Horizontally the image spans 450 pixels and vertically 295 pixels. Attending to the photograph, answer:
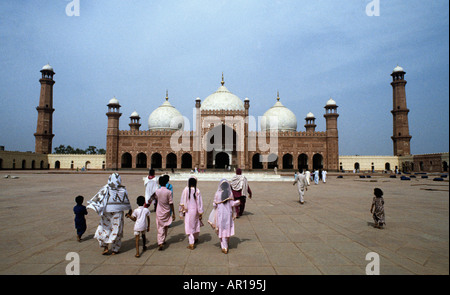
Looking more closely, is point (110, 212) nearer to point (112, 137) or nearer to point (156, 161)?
point (112, 137)

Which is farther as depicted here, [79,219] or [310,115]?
[310,115]

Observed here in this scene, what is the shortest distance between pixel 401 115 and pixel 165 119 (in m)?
33.2

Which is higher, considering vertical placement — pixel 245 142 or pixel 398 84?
pixel 398 84

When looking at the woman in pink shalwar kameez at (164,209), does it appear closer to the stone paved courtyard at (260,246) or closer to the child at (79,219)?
the stone paved courtyard at (260,246)

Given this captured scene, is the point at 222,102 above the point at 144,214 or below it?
above

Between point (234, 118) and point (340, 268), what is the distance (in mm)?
27967

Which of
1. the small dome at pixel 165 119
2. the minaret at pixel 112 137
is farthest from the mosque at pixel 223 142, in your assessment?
the small dome at pixel 165 119

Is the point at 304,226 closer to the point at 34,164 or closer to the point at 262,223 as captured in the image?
the point at 262,223

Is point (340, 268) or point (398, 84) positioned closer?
point (340, 268)

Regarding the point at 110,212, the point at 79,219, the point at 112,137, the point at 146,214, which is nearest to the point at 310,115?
the point at 112,137

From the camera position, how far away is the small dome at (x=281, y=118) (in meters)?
37.8

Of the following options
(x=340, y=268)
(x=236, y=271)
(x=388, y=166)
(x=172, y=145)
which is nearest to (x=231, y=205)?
(x=236, y=271)

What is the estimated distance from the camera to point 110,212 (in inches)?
142

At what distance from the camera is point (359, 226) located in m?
4.98
